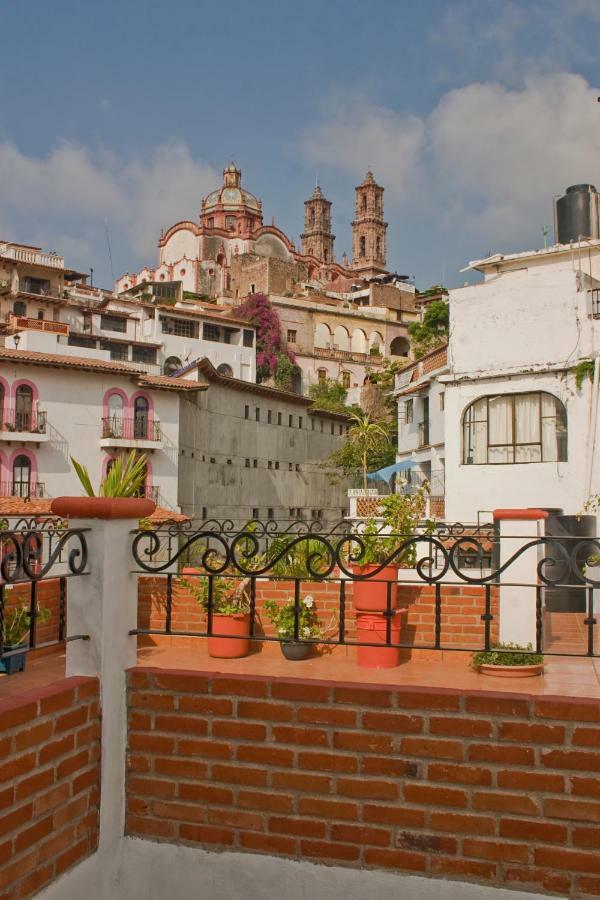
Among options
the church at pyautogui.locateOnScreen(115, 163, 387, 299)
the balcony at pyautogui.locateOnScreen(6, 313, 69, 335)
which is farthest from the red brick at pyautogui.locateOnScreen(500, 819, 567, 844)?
the church at pyautogui.locateOnScreen(115, 163, 387, 299)

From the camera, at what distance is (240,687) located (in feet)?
14.5

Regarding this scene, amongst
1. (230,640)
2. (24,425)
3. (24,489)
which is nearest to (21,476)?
(24,489)

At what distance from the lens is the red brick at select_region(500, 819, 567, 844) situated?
3918 mm

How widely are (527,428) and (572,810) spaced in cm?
1833

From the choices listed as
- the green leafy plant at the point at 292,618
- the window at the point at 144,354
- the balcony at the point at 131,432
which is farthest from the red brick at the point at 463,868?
the window at the point at 144,354

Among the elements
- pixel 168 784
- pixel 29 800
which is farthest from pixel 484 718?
pixel 29 800

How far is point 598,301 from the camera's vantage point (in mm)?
20250

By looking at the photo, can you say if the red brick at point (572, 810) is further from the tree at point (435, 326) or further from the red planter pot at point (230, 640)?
the tree at point (435, 326)

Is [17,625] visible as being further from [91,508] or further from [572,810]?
[572,810]

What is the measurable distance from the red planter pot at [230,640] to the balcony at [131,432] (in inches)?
1221

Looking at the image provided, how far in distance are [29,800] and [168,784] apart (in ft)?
3.01

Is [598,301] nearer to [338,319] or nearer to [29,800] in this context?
[29,800]

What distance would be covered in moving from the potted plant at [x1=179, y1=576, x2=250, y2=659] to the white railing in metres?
51.3

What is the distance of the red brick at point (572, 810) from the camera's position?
152 inches
